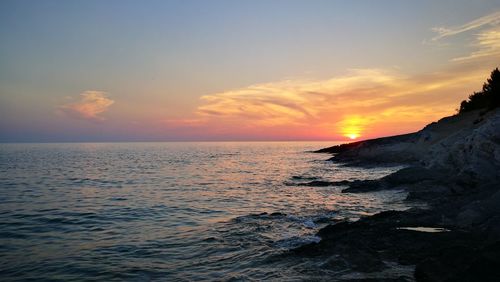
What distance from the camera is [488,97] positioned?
48.9 m

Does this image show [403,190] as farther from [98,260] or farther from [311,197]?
[98,260]

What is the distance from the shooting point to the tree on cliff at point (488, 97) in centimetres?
4272

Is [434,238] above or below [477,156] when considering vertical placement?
below

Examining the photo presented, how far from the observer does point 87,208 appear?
24.1m

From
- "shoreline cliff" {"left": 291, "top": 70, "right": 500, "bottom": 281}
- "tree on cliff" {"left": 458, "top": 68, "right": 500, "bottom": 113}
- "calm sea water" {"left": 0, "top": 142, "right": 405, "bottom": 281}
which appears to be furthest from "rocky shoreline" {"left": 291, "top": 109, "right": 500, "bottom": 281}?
"tree on cliff" {"left": 458, "top": 68, "right": 500, "bottom": 113}

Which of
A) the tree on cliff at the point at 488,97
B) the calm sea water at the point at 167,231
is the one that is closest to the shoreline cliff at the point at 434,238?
the calm sea water at the point at 167,231

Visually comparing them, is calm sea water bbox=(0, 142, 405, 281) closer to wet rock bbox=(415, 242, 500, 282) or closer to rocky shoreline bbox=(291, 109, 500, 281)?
rocky shoreline bbox=(291, 109, 500, 281)

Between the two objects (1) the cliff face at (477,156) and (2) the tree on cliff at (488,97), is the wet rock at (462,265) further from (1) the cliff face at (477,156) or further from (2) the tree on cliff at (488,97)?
(2) the tree on cliff at (488,97)

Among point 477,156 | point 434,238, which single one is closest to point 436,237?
point 434,238

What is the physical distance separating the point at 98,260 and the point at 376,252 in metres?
9.09

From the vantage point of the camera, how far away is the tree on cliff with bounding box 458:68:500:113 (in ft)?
140

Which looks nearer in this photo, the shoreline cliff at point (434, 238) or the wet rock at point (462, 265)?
the wet rock at point (462, 265)

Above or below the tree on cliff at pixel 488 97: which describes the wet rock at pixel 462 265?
below

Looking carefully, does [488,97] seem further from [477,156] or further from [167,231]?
[167,231]
